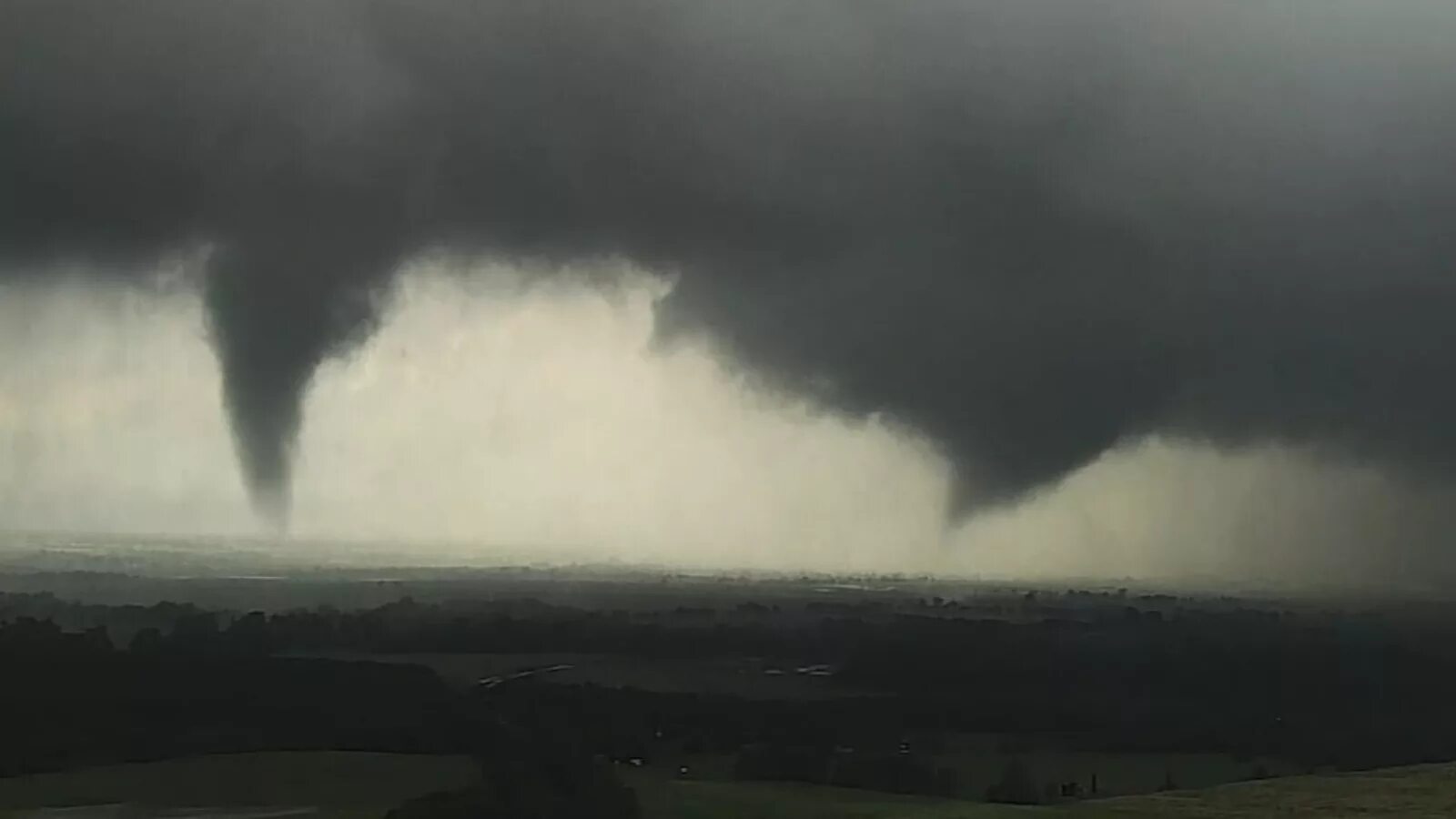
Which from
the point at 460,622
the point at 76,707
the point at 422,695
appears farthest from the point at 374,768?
the point at 76,707

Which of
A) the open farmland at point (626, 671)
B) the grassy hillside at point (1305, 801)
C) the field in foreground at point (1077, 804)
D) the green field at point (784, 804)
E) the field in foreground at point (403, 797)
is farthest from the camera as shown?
the open farmland at point (626, 671)

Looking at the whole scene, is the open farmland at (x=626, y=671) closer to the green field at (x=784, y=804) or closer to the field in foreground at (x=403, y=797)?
the field in foreground at (x=403, y=797)

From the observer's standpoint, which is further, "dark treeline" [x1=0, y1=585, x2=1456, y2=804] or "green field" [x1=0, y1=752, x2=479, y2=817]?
"dark treeline" [x1=0, y1=585, x2=1456, y2=804]

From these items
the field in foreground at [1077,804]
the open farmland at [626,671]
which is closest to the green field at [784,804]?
the field in foreground at [1077,804]

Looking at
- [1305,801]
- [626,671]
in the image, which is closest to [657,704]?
[626,671]

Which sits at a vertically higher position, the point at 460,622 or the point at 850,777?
the point at 460,622

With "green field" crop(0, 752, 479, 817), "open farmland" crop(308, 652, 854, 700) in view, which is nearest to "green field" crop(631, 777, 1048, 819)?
"green field" crop(0, 752, 479, 817)

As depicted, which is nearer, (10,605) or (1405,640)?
(10,605)

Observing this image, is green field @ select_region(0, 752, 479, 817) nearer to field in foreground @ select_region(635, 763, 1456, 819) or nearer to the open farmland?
the open farmland

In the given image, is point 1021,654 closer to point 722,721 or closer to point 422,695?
point 722,721
